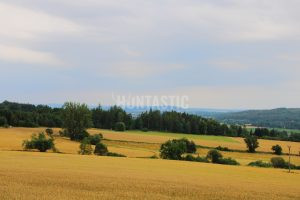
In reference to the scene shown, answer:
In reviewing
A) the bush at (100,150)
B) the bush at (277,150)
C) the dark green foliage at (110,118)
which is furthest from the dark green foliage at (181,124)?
the bush at (100,150)

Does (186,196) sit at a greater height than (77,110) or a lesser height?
lesser

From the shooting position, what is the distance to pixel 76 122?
4395 inches

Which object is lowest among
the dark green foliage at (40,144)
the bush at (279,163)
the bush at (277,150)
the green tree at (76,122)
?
the bush at (279,163)

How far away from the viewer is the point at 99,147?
7500 cm

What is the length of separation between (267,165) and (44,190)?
5128 cm

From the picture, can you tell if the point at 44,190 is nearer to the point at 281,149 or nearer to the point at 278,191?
the point at 278,191

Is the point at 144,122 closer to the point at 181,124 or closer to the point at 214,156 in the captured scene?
the point at 181,124

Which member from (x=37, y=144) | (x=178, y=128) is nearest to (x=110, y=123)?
(x=178, y=128)

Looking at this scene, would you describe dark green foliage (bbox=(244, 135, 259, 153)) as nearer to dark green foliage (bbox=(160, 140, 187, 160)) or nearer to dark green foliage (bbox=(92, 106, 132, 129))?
dark green foliage (bbox=(160, 140, 187, 160))

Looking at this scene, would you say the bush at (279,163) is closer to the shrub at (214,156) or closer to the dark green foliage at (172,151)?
the shrub at (214,156)

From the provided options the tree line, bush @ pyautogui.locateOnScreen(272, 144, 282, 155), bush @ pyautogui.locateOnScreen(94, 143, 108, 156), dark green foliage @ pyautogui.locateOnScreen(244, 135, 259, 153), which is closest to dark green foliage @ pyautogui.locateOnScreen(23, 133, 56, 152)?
bush @ pyautogui.locateOnScreen(94, 143, 108, 156)

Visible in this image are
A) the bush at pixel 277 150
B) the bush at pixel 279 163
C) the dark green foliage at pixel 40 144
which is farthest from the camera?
the bush at pixel 277 150

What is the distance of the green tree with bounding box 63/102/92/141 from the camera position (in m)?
111

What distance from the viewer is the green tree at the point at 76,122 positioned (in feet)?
364
